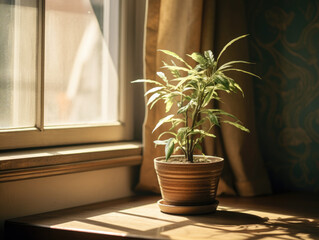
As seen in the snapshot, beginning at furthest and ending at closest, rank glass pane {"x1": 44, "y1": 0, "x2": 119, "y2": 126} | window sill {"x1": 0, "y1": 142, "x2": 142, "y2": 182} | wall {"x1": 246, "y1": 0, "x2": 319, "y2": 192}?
1. wall {"x1": 246, "y1": 0, "x2": 319, "y2": 192}
2. glass pane {"x1": 44, "y1": 0, "x2": 119, "y2": 126}
3. window sill {"x1": 0, "y1": 142, "x2": 142, "y2": 182}

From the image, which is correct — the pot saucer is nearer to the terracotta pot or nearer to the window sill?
the terracotta pot

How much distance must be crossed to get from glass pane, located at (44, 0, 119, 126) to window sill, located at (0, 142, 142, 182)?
148mm

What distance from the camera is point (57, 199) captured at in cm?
186

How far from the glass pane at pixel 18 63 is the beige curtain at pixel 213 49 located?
476 mm

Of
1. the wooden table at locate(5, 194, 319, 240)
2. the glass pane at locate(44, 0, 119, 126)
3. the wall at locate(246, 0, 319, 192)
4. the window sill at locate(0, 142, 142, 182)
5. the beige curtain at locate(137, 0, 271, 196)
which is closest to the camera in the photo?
the wooden table at locate(5, 194, 319, 240)

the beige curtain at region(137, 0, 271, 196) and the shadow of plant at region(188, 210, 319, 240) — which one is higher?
the beige curtain at region(137, 0, 271, 196)

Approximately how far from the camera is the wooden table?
1.47m

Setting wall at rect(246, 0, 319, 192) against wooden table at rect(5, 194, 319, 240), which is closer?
wooden table at rect(5, 194, 319, 240)

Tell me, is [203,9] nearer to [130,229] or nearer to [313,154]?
[313,154]

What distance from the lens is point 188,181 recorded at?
1.70m

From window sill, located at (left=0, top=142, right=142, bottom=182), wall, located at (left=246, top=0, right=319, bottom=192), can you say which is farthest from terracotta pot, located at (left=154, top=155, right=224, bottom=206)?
wall, located at (left=246, top=0, right=319, bottom=192)

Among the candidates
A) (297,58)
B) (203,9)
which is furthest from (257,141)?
(203,9)

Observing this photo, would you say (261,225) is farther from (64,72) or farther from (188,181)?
(64,72)

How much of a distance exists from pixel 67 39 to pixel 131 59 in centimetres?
36
